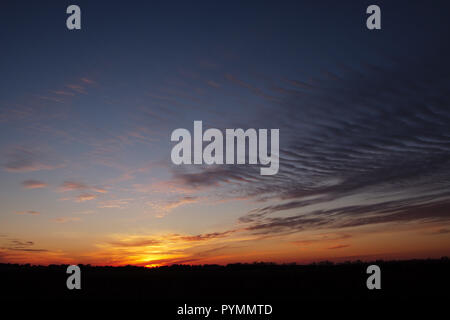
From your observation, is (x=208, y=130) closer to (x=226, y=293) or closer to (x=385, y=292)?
(x=226, y=293)

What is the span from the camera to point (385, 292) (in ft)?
96.9

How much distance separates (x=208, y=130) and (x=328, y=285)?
20.6m

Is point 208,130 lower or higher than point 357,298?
higher

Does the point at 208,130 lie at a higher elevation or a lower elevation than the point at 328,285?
higher
